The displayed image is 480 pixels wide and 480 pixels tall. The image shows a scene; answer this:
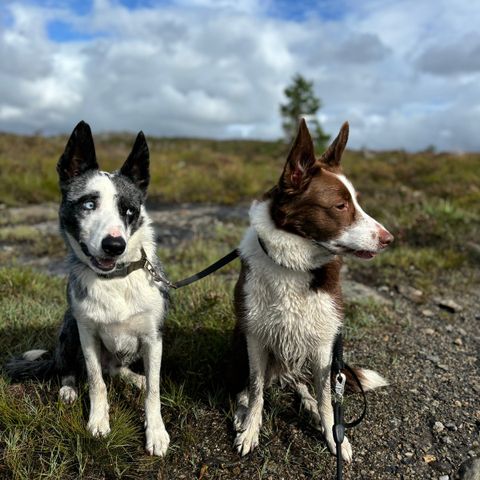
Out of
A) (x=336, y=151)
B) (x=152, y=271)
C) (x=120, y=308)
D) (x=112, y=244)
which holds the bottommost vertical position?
(x=120, y=308)

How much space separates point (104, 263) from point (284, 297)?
0.95 meters

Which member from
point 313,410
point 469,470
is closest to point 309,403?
point 313,410

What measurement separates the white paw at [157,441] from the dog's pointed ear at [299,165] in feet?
4.91

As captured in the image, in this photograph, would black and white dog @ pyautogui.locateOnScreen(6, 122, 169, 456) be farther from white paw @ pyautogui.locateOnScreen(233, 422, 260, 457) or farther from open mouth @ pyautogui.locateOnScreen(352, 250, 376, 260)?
open mouth @ pyautogui.locateOnScreen(352, 250, 376, 260)

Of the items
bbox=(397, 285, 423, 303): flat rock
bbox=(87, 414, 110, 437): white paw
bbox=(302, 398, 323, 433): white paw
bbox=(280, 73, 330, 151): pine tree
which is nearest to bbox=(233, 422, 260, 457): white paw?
bbox=(302, 398, 323, 433): white paw

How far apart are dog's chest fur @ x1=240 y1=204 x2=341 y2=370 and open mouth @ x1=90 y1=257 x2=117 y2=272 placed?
2.35 ft

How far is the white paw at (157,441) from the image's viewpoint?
2402 millimetres

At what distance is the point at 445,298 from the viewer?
4793 millimetres

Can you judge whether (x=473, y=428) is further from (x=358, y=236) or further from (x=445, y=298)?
(x=445, y=298)

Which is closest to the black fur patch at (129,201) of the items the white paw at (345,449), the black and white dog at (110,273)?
the black and white dog at (110,273)

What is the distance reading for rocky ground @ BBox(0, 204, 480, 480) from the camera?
239 centimetres

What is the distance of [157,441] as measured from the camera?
2.43 m

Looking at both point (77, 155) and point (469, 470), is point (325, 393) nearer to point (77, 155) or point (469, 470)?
point (469, 470)

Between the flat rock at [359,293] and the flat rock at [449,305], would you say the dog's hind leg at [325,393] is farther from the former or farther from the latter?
the flat rock at [449,305]
